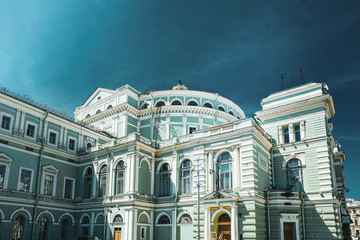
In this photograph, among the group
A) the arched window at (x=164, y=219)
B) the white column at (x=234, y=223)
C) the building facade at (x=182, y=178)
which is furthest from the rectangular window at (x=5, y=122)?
the white column at (x=234, y=223)

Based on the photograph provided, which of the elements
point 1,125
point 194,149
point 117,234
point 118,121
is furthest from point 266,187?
point 1,125

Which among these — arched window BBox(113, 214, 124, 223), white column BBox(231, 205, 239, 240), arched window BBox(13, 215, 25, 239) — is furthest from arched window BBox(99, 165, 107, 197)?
white column BBox(231, 205, 239, 240)

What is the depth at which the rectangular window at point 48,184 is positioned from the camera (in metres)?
31.4

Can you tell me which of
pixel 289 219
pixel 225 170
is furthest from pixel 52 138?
pixel 289 219

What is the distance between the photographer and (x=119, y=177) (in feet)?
100

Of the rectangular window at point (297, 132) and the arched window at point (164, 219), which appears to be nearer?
the rectangular window at point (297, 132)

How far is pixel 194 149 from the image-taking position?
95.0 ft

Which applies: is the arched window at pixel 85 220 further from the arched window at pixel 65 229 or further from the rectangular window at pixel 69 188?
the rectangular window at pixel 69 188

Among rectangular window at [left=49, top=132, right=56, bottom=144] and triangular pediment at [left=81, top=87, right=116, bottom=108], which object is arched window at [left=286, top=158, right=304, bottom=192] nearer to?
rectangular window at [left=49, top=132, right=56, bottom=144]

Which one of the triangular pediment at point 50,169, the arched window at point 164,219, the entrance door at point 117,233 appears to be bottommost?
the entrance door at point 117,233

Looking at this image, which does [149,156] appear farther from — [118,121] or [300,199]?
[300,199]

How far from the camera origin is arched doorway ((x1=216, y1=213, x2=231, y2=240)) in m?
24.7

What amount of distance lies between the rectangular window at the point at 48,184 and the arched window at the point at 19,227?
3.36 meters

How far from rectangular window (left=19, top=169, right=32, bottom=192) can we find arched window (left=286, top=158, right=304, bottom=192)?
79.4 ft
